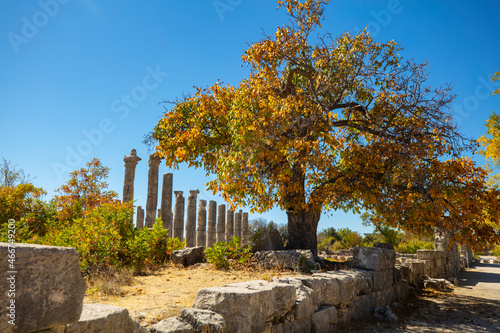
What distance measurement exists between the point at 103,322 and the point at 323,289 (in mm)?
4342

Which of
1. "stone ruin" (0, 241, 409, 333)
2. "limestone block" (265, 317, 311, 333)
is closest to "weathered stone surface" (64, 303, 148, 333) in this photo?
"stone ruin" (0, 241, 409, 333)

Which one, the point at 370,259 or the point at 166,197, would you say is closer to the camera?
the point at 370,259

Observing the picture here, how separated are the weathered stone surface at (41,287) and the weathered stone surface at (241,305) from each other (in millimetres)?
1907

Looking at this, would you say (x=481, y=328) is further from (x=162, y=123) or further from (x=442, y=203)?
(x=162, y=123)

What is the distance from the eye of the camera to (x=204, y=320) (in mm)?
3887

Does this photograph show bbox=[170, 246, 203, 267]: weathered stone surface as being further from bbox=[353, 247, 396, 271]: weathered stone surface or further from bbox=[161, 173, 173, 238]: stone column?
bbox=[161, 173, 173, 238]: stone column

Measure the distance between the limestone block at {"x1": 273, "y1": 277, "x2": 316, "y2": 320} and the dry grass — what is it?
1.60 m

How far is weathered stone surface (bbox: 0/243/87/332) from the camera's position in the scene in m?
2.37

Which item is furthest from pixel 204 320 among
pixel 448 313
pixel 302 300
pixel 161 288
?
pixel 448 313

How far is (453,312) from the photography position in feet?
28.7

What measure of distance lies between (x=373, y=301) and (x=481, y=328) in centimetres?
211

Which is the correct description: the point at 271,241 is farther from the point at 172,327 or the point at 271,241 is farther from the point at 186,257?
the point at 172,327

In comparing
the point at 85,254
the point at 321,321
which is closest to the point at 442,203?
the point at 321,321

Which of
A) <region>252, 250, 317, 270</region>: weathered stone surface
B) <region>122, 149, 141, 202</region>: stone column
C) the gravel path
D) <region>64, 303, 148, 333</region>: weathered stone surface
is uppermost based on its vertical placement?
<region>122, 149, 141, 202</region>: stone column
